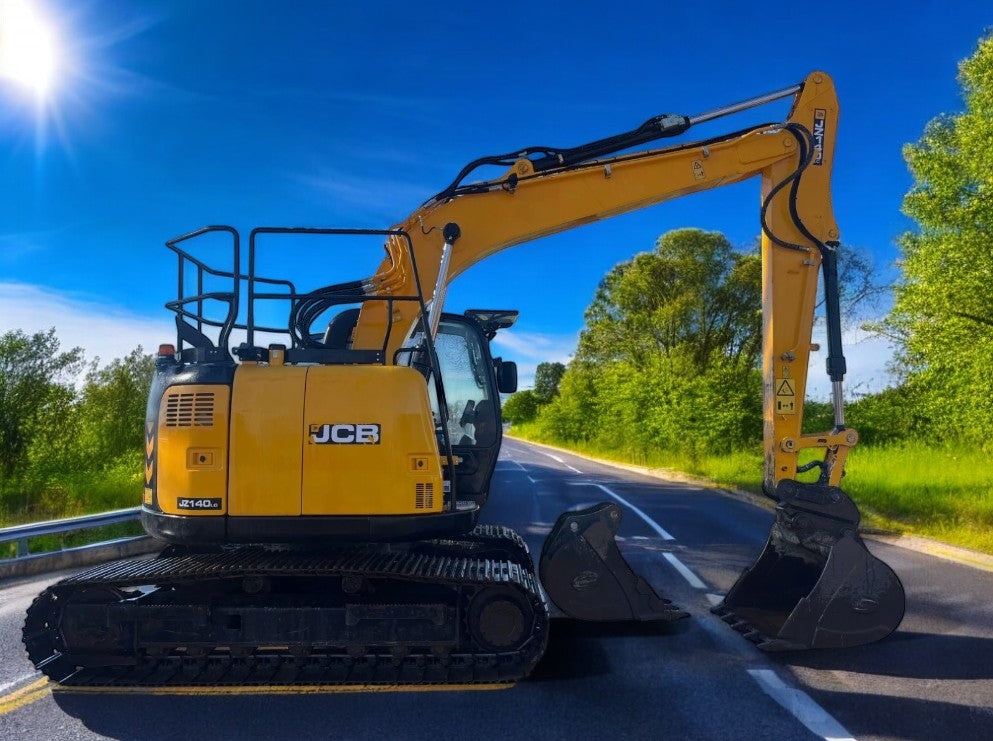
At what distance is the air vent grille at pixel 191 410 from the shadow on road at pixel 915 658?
4.35m

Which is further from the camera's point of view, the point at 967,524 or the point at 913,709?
the point at 967,524

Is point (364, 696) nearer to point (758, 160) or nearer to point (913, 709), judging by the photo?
point (913, 709)

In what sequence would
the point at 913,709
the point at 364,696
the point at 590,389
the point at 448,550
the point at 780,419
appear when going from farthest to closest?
the point at 590,389 → the point at 780,419 → the point at 448,550 → the point at 364,696 → the point at 913,709

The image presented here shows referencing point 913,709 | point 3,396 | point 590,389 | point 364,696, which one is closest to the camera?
point 913,709

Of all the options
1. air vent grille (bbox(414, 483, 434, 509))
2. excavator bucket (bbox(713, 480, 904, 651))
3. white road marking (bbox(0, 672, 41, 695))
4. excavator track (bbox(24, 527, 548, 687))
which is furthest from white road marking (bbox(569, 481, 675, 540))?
white road marking (bbox(0, 672, 41, 695))

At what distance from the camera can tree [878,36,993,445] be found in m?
16.9

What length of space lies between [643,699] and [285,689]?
7.46 ft

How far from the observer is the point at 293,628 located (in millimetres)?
5008

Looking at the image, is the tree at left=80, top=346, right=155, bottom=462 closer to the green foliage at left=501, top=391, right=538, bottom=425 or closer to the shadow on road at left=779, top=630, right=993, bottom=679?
the shadow on road at left=779, top=630, right=993, bottom=679

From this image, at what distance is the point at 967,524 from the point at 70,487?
1707 cm

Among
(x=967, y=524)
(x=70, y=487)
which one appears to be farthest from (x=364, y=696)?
(x=70, y=487)

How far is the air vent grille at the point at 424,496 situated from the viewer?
502cm

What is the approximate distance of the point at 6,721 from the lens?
174 inches

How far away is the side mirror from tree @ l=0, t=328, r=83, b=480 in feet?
65.7
